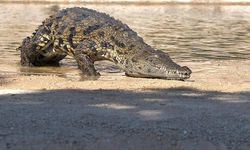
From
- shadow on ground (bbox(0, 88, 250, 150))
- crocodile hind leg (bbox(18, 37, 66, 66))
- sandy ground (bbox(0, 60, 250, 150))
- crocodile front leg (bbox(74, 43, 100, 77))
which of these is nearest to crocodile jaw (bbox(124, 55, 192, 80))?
sandy ground (bbox(0, 60, 250, 150))

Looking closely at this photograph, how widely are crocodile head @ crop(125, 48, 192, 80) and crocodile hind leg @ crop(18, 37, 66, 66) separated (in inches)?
109

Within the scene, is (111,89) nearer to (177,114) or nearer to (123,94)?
(123,94)

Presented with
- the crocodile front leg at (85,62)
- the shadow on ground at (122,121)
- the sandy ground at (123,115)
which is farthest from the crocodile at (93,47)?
the shadow on ground at (122,121)

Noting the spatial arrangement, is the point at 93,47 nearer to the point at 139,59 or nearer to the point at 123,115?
the point at 139,59

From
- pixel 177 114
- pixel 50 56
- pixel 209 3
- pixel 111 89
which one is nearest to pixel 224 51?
pixel 50 56

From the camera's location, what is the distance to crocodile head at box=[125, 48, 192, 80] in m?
11.4

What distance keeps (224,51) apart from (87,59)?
22.7ft

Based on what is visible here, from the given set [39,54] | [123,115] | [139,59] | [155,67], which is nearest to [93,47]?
[139,59]

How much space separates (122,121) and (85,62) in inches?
237

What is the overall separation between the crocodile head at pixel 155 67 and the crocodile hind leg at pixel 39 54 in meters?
2.76

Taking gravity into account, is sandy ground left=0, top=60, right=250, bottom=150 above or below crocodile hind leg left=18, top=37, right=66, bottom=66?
above

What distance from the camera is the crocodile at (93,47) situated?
1170 cm

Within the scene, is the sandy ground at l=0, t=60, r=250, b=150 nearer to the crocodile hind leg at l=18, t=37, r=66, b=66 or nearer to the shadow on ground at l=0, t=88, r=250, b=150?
the shadow on ground at l=0, t=88, r=250, b=150

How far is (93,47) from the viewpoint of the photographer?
12.7 metres
